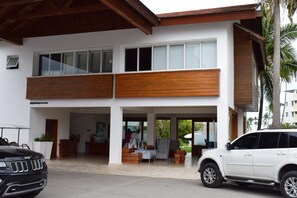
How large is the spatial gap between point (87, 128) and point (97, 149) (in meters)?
1.65

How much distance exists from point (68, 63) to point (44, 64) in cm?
171

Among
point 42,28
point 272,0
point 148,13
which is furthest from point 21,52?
point 272,0

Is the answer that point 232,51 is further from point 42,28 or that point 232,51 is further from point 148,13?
point 42,28

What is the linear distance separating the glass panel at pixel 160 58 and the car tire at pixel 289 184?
8827mm

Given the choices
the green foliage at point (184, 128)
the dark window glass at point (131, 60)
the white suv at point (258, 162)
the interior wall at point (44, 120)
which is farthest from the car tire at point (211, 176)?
the green foliage at point (184, 128)

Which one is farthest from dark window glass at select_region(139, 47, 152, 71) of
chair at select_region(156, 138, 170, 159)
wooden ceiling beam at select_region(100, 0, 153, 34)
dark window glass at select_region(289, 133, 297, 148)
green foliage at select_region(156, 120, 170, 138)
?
dark window glass at select_region(289, 133, 297, 148)

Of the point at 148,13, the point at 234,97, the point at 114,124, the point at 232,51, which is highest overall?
the point at 148,13

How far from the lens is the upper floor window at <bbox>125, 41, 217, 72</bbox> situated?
16.6 m

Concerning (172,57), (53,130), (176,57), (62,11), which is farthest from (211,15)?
(53,130)

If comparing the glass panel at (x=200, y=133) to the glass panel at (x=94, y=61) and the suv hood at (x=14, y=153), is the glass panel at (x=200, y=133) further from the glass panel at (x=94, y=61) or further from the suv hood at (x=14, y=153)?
the suv hood at (x=14, y=153)

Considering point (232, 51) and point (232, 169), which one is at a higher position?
point (232, 51)

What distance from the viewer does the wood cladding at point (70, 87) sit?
58.2 ft

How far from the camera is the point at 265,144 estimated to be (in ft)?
34.3

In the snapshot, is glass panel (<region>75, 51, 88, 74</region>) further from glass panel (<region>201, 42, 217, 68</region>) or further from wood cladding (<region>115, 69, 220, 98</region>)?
glass panel (<region>201, 42, 217, 68</region>)
